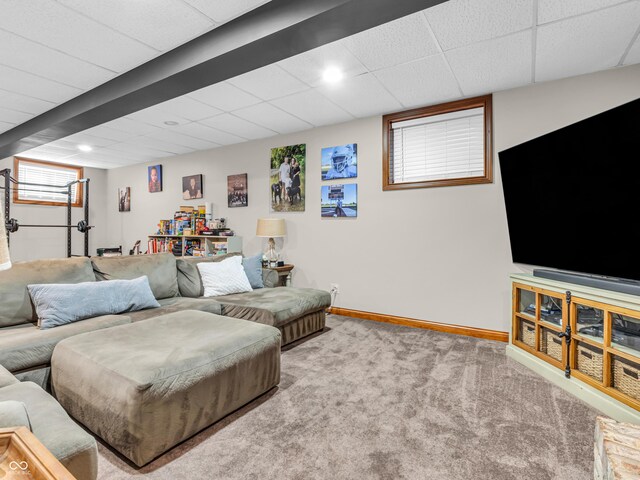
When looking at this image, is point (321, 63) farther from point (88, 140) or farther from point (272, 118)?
point (88, 140)

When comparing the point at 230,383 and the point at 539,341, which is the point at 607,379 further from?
the point at 230,383

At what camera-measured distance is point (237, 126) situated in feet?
14.1

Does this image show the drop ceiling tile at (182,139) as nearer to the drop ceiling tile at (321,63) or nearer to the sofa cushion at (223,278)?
the sofa cushion at (223,278)

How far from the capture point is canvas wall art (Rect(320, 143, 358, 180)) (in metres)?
4.10

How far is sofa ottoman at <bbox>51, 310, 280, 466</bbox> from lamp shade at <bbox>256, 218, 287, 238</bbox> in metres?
2.28

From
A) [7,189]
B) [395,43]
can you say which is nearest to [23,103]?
[7,189]

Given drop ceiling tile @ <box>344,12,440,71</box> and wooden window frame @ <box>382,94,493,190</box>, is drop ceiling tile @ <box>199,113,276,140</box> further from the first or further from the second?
drop ceiling tile @ <box>344,12,440,71</box>

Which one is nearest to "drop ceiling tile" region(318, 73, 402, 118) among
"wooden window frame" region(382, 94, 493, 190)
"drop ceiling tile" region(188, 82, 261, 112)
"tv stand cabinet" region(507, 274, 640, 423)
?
"wooden window frame" region(382, 94, 493, 190)

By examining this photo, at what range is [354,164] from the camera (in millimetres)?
4098

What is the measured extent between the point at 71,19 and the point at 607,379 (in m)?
4.13

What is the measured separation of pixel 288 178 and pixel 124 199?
13.5 ft

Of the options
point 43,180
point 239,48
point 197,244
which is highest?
point 239,48

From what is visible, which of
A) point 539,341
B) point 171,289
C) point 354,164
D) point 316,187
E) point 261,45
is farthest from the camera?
point 316,187

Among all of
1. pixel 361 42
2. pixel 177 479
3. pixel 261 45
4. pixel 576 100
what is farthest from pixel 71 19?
pixel 576 100
